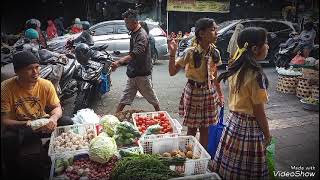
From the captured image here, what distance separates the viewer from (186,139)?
13.0 feet

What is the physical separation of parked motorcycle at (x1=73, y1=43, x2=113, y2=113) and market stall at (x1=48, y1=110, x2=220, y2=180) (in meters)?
1.69

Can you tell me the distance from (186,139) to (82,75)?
315 cm

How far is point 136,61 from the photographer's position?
551 cm

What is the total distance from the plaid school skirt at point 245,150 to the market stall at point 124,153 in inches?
10.0

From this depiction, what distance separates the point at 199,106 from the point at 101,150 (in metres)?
1.38

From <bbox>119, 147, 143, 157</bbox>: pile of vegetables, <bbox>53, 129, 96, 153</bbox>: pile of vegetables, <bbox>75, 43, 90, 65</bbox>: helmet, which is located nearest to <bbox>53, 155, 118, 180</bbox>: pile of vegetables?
<bbox>119, 147, 143, 157</bbox>: pile of vegetables

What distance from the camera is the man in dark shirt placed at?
5.32 meters

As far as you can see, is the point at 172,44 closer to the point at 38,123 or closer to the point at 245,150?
the point at 245,150

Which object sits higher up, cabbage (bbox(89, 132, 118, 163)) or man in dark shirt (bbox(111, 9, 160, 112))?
man in dark shirt (bbox(111, 9, 160, 112))

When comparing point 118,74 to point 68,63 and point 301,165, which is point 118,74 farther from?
point 301,165

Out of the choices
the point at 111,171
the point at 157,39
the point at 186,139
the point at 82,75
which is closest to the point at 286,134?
the point at 186,139

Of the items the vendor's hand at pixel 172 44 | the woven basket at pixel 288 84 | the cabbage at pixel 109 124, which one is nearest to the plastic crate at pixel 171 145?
the cabbage at pixel 109 124

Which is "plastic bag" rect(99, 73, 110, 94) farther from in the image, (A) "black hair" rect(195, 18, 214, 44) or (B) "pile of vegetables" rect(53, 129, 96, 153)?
(A) "black hair" rect(195, 18, 214, 44)

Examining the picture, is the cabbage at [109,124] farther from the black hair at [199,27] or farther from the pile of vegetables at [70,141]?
the black hair at [199,27]
